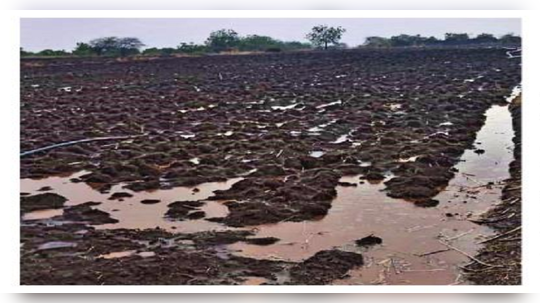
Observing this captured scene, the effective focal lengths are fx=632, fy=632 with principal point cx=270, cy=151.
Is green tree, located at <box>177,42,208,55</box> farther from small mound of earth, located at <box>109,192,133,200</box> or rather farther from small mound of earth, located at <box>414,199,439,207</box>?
small mound of earth, located at <box>414,199,439,207</box>

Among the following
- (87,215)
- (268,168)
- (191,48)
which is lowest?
(87,215)

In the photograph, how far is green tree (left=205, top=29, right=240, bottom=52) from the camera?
11.9 ft

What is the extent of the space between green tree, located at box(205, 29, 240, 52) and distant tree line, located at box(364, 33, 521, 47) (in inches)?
31.2

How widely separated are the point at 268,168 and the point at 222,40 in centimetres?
130

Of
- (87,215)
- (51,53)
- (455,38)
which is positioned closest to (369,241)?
(455,38)

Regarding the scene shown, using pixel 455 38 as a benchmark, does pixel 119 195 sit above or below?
below

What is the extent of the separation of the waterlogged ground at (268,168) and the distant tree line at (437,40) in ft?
1.11

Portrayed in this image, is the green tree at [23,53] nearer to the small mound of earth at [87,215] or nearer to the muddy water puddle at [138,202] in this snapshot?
the muddy water puddle at [138,202]

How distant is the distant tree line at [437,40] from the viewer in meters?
→ 3.63

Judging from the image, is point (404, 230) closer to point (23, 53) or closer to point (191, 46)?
point (191, 46)

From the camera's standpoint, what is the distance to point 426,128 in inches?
225

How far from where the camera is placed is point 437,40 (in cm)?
374
